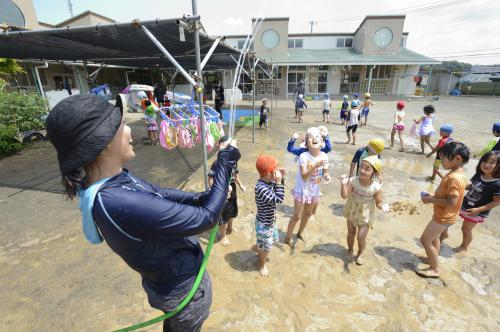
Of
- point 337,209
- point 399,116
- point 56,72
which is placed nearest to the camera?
point 337,209

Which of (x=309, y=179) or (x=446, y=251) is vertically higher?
(x=309, y=179)

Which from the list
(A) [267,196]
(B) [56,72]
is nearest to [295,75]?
(B) [56,72]

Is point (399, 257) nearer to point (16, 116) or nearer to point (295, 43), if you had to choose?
point (16, 116)

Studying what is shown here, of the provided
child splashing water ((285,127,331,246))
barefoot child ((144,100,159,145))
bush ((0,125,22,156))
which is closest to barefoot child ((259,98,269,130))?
barefoot child ((144,100,159,145))

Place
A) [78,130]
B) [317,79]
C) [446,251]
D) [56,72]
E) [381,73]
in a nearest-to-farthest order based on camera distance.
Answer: [78,130], [446,251], [56,72], [317,79], [381,73]

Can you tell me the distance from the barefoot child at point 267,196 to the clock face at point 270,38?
2544 centimetres

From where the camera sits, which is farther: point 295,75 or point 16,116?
point 295,75

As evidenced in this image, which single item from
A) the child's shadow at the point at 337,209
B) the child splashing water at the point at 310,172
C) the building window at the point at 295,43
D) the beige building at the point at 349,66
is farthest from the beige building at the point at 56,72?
the building window at the point at 295,43

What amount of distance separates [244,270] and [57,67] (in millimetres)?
22224

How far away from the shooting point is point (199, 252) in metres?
1.46

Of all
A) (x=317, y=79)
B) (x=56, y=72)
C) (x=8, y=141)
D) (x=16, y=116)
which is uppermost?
(x=56, y=72)

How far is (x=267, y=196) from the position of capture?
275 centimetres

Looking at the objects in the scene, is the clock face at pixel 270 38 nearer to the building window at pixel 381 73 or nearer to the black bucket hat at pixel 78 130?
the building window at pixel 381 73

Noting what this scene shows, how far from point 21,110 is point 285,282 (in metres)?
10.2
